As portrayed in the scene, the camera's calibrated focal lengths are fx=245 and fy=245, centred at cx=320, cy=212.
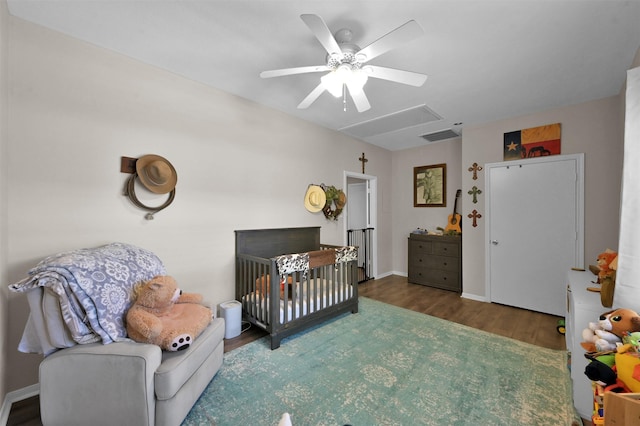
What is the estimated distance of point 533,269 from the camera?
3.15 m

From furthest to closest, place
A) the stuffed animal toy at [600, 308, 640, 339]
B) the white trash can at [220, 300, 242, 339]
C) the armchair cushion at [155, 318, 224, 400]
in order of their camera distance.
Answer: the white trash can at [220, 300, 242, 339] < the armchair cushion at [155, 318, 224, 400] < the stuffed animal toy at [600, 308, 640, 339]

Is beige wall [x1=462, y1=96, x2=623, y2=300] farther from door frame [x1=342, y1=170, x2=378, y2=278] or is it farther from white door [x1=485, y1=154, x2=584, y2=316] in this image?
door frame [x1=342, y1=170, x2=378, y2=278]

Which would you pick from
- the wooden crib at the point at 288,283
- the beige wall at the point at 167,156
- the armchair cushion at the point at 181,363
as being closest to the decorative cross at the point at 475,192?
the beige wall at the point at 167,156

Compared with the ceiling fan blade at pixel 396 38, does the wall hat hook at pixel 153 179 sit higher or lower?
lower

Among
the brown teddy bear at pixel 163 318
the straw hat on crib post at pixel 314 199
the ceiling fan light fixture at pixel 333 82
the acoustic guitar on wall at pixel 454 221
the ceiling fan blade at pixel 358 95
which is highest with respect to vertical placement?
the ceiling fan light fixture at pixel 333 82

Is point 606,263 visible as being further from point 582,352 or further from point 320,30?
point 320,30

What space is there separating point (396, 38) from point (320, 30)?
0.41 metres

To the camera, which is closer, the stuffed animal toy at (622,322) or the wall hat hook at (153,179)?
the stuffed animal toy at (622,322)

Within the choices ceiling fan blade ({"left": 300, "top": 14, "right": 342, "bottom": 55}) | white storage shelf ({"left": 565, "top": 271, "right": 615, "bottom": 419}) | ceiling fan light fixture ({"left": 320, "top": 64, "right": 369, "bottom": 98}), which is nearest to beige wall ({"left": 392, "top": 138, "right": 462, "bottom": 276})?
white storage shelf ({"left": 565, "top": 271, "right": 615, "bottom": 419})

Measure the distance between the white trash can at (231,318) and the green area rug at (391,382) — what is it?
0.88ft

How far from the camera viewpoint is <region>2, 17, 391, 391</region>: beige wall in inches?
65.2

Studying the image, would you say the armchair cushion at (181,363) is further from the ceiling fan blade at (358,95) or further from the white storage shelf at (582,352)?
the white storage shelf at (582,352)

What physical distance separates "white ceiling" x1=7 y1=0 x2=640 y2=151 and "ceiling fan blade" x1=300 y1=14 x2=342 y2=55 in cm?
27

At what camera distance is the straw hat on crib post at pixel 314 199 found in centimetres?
345
